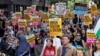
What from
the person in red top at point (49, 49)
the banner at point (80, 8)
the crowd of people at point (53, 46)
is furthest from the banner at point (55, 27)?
the banner at point (80, 8)

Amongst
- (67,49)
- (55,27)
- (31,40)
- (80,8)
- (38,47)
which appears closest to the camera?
(67,49)

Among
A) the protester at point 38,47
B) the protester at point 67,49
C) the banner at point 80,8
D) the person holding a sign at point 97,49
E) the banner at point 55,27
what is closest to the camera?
the person holding a sign at point 97,49

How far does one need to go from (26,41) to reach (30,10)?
15.6 meters

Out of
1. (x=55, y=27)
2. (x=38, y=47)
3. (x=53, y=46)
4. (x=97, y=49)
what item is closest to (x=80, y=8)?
(x=38, y=47)

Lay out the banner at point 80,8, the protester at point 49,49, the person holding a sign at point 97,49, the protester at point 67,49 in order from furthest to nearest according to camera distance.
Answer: the banner at point 80,8 → the protester at point 49,49 → the protester at point 67,49 → the person holding a sign at point 97,49

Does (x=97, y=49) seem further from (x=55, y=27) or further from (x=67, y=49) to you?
(x=55, y=27)

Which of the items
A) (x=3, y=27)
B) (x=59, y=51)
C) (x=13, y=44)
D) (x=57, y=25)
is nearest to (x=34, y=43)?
(x=57, y=25)

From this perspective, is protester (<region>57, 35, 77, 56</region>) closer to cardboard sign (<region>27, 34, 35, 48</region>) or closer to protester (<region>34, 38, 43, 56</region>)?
protester (<region>34, 38, 43, 56</region>)

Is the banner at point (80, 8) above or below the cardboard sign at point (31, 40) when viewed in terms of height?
below

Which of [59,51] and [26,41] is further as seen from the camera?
[26,41]

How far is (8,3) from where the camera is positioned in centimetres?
4716

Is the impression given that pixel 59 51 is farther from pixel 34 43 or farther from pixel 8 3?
pixel 8 3

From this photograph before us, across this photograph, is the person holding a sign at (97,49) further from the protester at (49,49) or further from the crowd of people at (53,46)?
the protester at (49,49)

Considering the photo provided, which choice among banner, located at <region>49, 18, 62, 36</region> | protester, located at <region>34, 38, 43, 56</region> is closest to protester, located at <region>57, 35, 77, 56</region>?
banner, located at <region>49, 18, 62, 36</region>
